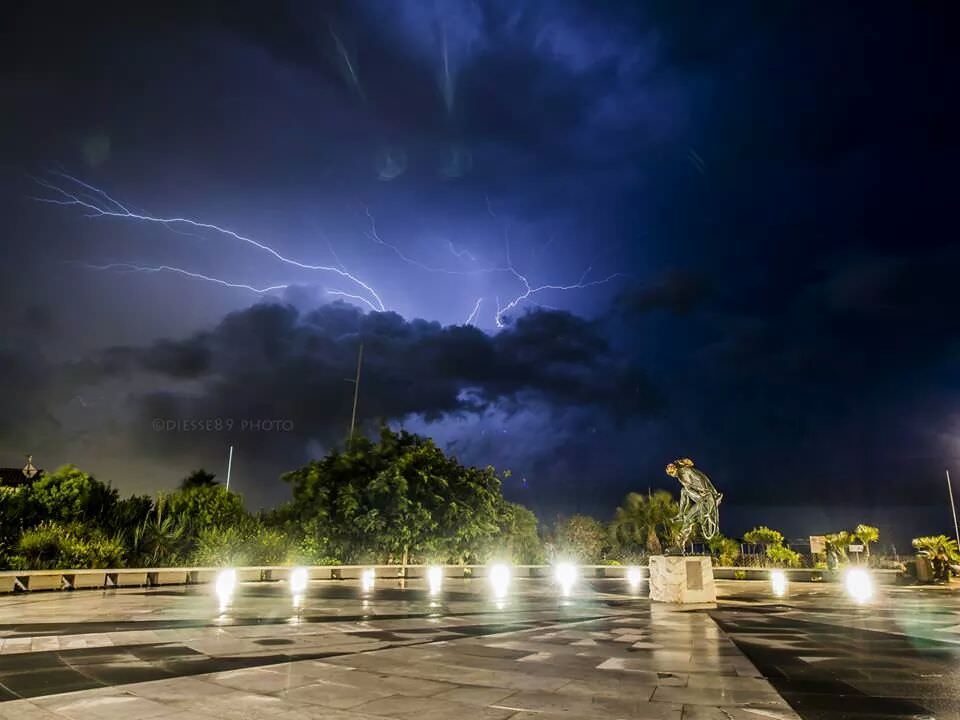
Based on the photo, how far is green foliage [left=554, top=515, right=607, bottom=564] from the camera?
41.3 m

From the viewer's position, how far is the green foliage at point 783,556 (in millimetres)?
35134

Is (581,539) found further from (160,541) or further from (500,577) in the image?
(160,541)

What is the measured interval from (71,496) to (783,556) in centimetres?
3583

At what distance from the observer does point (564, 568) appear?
28656 millimetres

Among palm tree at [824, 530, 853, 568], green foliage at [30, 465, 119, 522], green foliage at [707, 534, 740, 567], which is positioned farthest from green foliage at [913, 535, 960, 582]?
green foliage at [30, 465, 119, 522]

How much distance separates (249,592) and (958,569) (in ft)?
110

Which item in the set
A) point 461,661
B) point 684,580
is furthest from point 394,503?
point 461,661

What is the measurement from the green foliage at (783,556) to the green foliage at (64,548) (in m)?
33.3

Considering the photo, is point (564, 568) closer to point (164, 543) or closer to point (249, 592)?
point (249, 592)

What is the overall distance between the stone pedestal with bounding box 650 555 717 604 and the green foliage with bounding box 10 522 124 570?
18.0 metres

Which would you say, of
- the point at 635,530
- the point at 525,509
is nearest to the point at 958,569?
the point at 635,530

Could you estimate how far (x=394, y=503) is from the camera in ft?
96.0

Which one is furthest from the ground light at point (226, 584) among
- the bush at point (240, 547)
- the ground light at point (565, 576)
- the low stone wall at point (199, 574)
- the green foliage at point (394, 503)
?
the ground light at point (565, 576)

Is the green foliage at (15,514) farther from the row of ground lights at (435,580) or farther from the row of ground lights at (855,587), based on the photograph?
the row of ground lights at (855,587)
